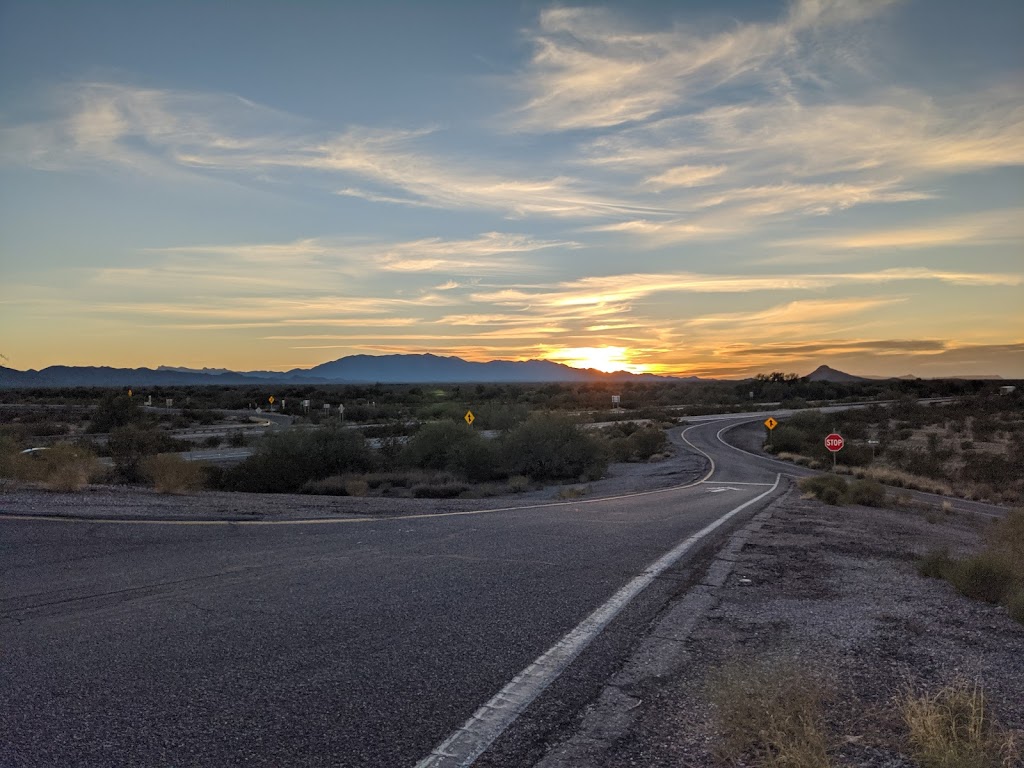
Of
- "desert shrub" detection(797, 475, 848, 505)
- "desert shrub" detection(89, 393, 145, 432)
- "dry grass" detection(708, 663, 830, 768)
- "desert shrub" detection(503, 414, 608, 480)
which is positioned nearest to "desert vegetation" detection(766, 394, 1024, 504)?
"desert shrub" detection(503, 414, 608, 480)

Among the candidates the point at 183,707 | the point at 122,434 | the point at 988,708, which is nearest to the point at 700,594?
the point at 988,708

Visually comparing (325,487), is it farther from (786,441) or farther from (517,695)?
(786,441)

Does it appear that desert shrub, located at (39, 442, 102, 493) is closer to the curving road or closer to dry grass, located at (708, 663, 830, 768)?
the curving road

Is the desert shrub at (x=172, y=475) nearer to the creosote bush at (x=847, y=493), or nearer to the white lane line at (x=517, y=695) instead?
the white lane line at (x=517, y=695)

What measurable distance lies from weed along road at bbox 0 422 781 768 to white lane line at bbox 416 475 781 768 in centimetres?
2

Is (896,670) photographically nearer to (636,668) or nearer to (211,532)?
(636,668)

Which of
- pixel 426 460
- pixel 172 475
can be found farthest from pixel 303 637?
pixel 426 460

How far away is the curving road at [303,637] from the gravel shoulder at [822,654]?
32 cm

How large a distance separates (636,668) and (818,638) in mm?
1697

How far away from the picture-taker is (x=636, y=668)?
5.14 metres

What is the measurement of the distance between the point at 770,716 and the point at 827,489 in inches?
765

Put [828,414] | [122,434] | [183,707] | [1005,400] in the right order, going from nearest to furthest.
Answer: [183,707] < [122,434] < [828,414] < [1005,400]

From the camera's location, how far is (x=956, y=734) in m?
3.80

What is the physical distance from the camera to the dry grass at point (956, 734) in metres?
3.50
